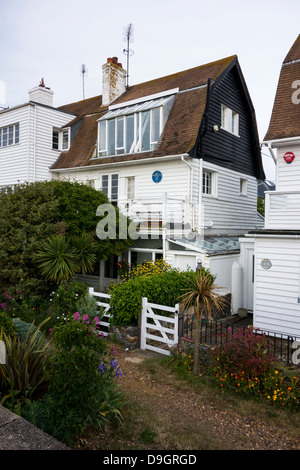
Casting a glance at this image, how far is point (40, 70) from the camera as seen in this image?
22.2 m

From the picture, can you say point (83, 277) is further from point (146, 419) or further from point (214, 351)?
point (146, 419)

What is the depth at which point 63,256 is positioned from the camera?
→ 36.8 feet

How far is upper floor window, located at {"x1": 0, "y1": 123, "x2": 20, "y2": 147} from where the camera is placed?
762 inches

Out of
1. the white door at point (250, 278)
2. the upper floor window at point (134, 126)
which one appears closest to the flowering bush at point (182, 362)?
the white door at point (250, 278)

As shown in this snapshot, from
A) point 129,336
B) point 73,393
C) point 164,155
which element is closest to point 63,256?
point 129,336

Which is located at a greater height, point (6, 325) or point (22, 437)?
point (6, 325)

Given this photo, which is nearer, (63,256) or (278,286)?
(278,286)

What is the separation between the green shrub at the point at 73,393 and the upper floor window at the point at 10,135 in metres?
17.3

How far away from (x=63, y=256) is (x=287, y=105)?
936 cm

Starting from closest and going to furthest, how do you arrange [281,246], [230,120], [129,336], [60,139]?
[129,336] → [281,246] → [230,120] → [60,139]

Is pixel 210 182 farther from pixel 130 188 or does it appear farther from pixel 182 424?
pixel 182 424
